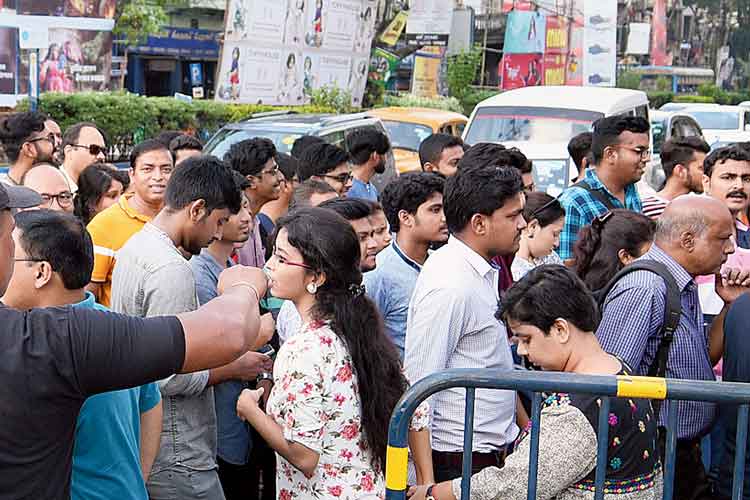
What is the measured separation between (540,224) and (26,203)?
10.6 ft

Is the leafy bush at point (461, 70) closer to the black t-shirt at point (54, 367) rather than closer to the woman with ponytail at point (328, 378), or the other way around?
the woman with ponytail at point (328, 378)

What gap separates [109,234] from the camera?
501 centimetres

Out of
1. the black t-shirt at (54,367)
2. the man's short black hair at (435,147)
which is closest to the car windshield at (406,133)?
the man's short black hair at (435,147)

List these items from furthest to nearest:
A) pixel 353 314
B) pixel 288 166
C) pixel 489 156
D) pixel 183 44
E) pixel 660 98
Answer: pixel 660 98
pixel 183 44
pixel 288 166
pixel 489 156
pixel 353 314

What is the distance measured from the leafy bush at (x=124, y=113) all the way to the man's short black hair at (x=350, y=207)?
12516mm

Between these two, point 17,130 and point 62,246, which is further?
point 17,130

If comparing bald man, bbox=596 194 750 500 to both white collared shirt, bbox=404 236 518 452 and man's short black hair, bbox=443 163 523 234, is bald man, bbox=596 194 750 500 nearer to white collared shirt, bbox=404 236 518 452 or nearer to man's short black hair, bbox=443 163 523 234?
white collared shirt, bbox=404 236 518 452

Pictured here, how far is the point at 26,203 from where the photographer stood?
3199 mm

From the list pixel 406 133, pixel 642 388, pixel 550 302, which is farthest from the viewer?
pixel 406 133

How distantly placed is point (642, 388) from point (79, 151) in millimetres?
4957

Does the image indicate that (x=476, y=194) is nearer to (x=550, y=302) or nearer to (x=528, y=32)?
(x=550, y=302)

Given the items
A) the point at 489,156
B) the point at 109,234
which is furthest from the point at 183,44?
the point at 109,234

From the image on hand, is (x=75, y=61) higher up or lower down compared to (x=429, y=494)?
higher up

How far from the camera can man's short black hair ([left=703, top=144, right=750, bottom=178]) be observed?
6.44 metres
